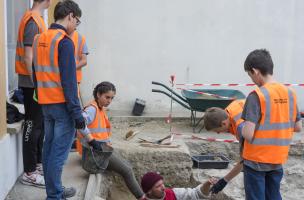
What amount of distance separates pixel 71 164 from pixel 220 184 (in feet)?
7.38

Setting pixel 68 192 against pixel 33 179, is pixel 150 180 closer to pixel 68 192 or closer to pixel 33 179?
pixel 68 192

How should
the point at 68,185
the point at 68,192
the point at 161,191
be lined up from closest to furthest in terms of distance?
the point at 161,191 → the point at 68,192 → the point at 68,185

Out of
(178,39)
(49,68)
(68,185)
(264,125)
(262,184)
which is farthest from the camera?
(178,39)

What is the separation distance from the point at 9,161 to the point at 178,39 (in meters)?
5.63

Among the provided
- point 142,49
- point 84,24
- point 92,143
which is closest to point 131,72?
point 142,49

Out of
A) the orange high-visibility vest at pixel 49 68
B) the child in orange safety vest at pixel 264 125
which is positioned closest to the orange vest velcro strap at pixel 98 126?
the orange high-visibility vest at pixel 49 68

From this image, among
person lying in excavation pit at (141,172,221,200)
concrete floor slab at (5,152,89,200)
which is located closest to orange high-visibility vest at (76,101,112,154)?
concrete floor slab at (5,152,89,200)

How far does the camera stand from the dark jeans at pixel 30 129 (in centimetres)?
447

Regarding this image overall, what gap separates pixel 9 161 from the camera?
4387mm

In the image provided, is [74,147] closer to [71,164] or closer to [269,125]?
[71,164]

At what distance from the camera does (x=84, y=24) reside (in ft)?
30.1

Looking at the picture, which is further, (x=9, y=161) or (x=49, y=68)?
(x=9, y=161)

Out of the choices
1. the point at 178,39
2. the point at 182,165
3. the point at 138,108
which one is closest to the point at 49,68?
the point at 182,165

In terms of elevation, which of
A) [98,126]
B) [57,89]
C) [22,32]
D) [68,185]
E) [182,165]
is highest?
[22,32]
